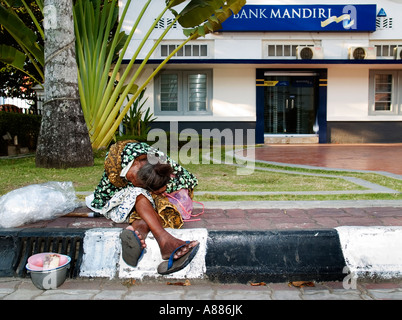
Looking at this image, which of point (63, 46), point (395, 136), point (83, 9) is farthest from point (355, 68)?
point (63, 46)

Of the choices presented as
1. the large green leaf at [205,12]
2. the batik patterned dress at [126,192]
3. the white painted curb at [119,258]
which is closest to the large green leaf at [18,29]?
the large green leaf at [205,12]

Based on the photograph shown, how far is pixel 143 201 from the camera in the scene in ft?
11.4

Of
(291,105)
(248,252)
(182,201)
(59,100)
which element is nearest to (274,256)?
(248,252)

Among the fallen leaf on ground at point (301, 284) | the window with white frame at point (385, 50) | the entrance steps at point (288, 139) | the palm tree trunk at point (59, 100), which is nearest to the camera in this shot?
the fallen leaf on ground at point (301, 284)

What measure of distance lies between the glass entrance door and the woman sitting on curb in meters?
14.1

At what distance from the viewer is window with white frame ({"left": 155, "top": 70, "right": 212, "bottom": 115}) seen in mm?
16938

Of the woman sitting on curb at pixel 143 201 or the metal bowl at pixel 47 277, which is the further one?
the woman sitting on curb at pixel 143 201

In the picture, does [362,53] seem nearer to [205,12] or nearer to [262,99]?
[262,99]

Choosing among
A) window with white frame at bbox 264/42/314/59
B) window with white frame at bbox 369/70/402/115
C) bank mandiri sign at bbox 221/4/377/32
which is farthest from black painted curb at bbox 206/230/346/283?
window with white frame at bbox 369/70/402/115

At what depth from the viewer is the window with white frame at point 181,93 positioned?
1694 cm

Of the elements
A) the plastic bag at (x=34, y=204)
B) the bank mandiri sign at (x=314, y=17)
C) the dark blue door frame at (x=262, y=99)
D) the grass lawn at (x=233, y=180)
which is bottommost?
the grass lawn at (x=233, y=180)

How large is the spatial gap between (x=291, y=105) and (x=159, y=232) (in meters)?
15.3

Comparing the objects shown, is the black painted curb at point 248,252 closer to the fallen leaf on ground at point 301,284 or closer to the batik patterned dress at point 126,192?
the fallen leaf on ground at point 301,284

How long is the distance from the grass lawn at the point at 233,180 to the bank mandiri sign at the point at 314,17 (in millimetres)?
9776
